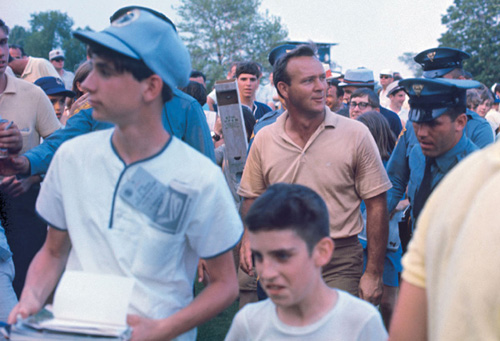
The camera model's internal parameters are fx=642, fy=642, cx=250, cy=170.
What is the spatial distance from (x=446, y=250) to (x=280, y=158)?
286 centimetres

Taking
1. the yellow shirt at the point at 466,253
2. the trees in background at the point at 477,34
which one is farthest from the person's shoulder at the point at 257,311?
the trees in background at the point at 477,34

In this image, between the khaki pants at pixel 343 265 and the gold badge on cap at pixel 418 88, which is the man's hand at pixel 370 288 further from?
the gold badge on cap at pixel 418 88

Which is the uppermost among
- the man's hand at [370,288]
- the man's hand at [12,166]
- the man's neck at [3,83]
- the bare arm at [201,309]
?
the man's neck at [3,83]

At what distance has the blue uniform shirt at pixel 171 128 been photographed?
355 centimetres

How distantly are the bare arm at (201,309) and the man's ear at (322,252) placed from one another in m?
0.37

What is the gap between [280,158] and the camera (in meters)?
4.16

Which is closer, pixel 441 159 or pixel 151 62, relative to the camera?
pixel 151 62

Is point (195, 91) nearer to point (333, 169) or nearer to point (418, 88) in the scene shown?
point (333, 169)

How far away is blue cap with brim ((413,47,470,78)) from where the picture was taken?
5359 millimetres

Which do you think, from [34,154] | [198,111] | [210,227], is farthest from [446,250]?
[34,154]

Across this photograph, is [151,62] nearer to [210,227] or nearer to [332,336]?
[210,227]

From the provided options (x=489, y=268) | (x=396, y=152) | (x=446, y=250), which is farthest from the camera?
(x=396, y=152)

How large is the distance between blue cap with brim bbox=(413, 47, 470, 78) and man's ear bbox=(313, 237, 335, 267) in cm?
317

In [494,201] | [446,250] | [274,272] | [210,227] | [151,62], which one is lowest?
[274,272]
